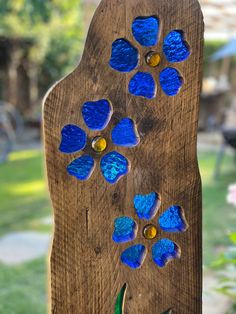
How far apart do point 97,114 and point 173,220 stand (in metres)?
0.32

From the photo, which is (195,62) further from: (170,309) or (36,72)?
(36,72)

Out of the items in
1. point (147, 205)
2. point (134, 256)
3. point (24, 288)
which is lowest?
point (24, 288)

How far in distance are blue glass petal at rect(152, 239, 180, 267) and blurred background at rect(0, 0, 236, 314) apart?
69 cm

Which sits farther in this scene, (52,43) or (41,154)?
(52,43)

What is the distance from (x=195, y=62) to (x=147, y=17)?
0.15 m

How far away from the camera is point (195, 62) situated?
1.08 metres

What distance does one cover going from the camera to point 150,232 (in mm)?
1115

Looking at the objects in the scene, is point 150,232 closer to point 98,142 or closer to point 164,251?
point 164,251

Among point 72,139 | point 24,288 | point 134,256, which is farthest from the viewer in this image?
point 24,288

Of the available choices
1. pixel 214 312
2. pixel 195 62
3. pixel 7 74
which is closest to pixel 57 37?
pixel 7 74

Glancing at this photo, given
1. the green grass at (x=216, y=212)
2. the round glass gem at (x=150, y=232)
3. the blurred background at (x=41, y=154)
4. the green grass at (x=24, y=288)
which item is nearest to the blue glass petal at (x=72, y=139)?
the round glass gem at (x=150, y=232)

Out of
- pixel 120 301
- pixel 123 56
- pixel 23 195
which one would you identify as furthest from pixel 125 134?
pixel 23 195

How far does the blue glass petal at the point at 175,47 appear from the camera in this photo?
3.47ft

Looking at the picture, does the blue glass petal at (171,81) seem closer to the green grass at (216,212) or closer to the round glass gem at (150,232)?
the round glass gem at (150,232)
